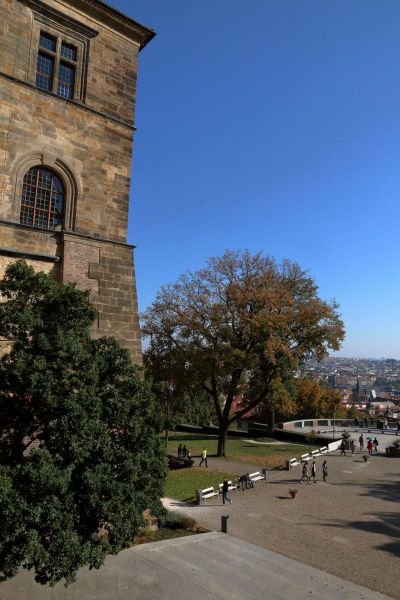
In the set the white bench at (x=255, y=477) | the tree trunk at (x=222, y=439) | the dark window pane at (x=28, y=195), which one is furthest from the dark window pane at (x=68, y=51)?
the tree trunk at (x=222, y=439)

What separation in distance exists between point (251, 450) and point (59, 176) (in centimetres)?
2776

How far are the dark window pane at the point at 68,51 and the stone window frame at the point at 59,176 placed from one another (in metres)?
3.60

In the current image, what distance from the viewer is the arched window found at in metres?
12.3

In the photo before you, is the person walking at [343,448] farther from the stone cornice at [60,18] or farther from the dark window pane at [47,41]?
the dark window pane at [47,41]

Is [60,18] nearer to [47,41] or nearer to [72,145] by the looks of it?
[47,41]

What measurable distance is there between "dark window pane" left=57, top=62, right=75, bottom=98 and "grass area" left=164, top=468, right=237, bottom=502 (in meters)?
15.2

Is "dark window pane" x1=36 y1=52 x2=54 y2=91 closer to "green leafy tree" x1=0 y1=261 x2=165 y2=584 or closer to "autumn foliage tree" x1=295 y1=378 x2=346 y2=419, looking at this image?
"green leafy tree" x1=0 y1=261 x2=165 y2=584

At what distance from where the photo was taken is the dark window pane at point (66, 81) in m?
13.3

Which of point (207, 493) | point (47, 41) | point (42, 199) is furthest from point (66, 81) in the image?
point (207, 493)

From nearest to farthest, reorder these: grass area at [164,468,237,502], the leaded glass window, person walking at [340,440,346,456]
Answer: the leaded glass window
grass area at [164,468,237,502]
person walking at [340,440,346,456]

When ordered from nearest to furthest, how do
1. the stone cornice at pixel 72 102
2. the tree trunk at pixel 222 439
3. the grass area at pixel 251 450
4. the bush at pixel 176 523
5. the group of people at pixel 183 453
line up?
the stone cornice at pixel 72 102 → the bush at pixel 176 523 → the group of people at pixel 183 453 → the grass area at pixel 251 450 → the tree trunk at pixel 222 439

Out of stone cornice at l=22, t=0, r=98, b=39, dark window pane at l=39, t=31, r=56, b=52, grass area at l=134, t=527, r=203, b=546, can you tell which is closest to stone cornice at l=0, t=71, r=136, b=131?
dark window pane at l=39, t=31, r=56, b=52

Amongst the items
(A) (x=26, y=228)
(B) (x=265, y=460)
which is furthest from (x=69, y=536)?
(B) (x=265, y=460)

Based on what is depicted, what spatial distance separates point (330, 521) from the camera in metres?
16.3
